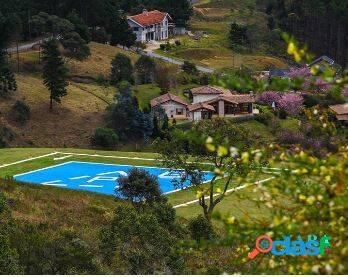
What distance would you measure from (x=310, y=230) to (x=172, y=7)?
89586 mm

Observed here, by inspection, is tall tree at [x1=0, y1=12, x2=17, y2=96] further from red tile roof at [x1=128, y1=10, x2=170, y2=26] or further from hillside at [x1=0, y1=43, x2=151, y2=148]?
red tile roof at [x1=128, y1=10, x2=170, y2=26]

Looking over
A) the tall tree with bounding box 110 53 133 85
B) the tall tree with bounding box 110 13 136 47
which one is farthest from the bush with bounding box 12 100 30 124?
the tall tree with bounding box 110 13 136 47

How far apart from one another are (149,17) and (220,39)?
10.1 meters

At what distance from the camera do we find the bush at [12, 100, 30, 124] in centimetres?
5031

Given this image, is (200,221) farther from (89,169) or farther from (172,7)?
(172,7)

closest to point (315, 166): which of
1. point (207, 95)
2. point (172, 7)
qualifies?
point (207, 95)

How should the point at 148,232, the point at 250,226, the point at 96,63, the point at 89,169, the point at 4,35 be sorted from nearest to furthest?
the point at 250,226, the point at 148,232, the point at 89,169, the point at 4,35, the point at 96,63

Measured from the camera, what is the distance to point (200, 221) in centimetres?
2039

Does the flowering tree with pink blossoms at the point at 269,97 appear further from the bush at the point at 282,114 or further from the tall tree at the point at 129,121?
the tall tree at the point at 129,121

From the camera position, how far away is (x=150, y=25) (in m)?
85.0

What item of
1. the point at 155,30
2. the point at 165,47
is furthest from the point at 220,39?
the point at 165,47

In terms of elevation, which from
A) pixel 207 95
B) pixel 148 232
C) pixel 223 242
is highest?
pixel 223 242

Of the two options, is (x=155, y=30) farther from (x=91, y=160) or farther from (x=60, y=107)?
(x=91, y=160)

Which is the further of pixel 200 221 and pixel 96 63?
pixel 96 63
